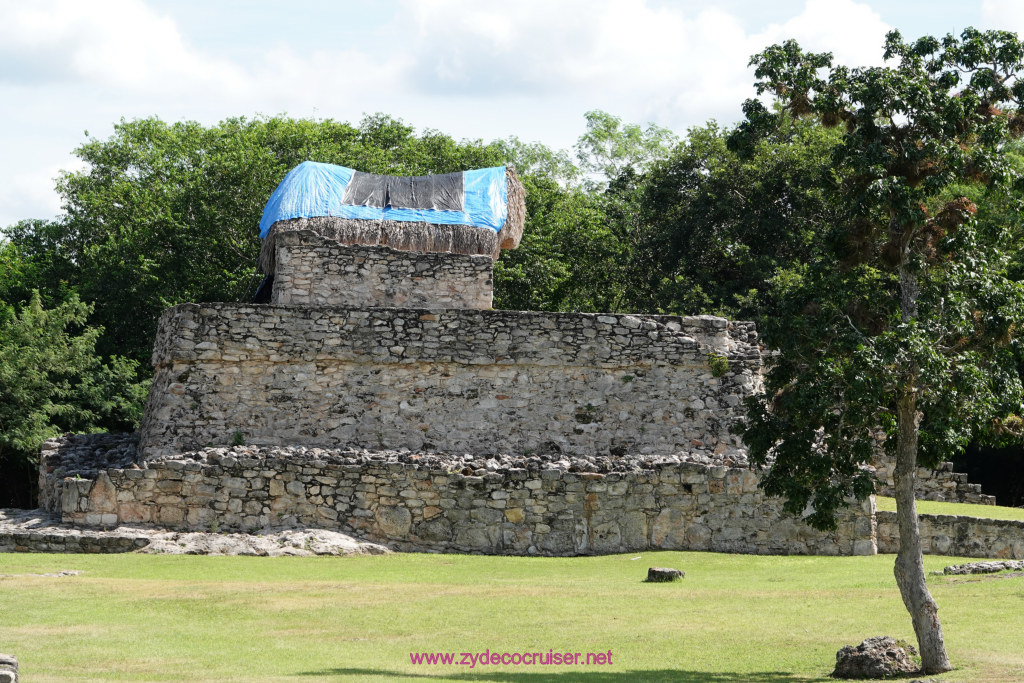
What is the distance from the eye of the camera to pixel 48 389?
23078mm

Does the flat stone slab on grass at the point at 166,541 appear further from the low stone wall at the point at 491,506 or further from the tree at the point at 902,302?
the tree at the point at 902,302

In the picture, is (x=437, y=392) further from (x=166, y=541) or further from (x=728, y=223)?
(x=728, y=223)

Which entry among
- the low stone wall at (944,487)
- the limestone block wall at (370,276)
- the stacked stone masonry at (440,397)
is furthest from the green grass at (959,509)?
the limestone block wall at (370,276)

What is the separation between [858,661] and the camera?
8133 millimetres

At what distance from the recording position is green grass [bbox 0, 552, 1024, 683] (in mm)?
8328

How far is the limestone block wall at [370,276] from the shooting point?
66.0 feet

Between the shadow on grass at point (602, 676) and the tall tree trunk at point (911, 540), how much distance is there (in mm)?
949

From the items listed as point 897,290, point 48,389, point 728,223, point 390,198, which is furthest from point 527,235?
point 897,290

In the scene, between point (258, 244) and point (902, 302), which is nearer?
point (902, 302)

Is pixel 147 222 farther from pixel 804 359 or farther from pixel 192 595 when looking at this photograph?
pixel 804 359

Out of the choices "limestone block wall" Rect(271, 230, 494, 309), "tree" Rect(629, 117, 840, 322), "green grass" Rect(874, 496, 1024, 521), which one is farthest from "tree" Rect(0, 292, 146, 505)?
"green grass" Rect(874, 496, 1024, 521)

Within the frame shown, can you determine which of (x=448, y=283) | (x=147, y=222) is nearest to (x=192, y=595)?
(x=448, y=283)

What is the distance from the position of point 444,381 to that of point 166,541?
5.41 metres

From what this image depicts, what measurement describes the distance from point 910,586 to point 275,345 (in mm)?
11862
